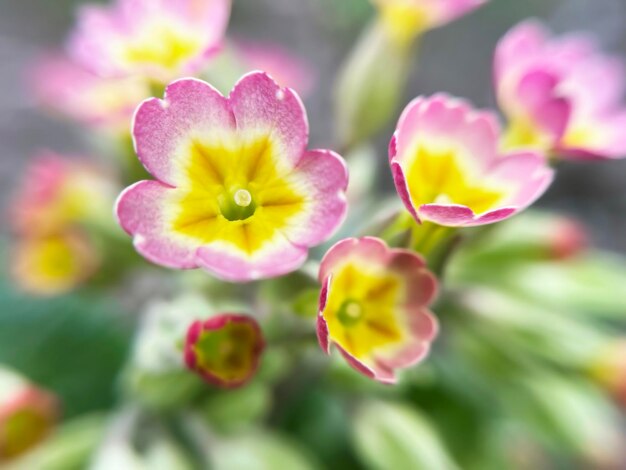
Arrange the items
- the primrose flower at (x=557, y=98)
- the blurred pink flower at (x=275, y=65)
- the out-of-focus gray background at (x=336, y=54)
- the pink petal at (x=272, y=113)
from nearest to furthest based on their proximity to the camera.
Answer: the pink petal at (x=272, y=113) < the primrose flower at (x=557, y=98) < the blurred pink flower at (x=275, y=65) < the out-of-focus gray background at (x=336, y=54)

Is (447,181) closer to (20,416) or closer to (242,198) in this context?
(242,198)

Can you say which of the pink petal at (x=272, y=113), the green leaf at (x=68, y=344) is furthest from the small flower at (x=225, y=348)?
the green leaf at (x=68, y=344)

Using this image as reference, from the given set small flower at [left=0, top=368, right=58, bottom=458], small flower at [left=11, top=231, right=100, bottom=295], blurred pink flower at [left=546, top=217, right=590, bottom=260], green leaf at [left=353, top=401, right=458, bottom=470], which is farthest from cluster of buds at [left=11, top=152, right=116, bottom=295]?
blurred pink flower at [left=546, top=217, right=590, bottom=260]

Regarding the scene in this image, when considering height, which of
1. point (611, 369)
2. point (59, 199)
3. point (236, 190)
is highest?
point (236, 190)

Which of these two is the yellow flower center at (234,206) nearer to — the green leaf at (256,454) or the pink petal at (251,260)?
the pink petal at (251,260)

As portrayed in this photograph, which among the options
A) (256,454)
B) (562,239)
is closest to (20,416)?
(256,454)

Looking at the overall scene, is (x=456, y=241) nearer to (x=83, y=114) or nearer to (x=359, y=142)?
(x=359, y=142)

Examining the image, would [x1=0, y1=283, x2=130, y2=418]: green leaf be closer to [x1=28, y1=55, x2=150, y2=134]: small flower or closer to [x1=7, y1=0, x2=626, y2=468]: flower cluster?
[x1=7, y1=0, x2=626, y2=468]: flower cluster

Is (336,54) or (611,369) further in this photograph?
(336,54)
